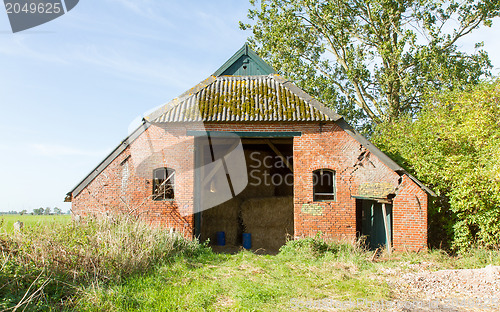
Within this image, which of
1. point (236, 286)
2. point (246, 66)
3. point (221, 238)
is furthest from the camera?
point (221, 238)

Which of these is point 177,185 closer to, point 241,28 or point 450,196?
point 450,196

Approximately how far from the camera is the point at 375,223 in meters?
13.1

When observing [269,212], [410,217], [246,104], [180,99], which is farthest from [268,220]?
[180,99]

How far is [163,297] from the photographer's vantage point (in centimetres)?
695

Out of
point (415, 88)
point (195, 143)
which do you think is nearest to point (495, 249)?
point (195, 143)

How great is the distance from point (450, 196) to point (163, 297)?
9647 millimetres

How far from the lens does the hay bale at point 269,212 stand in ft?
49.1

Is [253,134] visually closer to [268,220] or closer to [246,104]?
[246,104]

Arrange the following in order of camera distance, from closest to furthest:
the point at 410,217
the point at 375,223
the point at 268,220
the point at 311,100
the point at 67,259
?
the point at 67,259 → the point at 410,217 → the point at 311,100 → the point at 375,223 → the point at 268,220

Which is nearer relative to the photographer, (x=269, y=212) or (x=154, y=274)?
(x=154, y=274)

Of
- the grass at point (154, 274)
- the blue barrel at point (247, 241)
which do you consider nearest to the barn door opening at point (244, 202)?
the blue barrel at point (247, 241)

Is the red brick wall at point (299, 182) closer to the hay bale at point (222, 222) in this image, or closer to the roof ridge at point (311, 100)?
the roof ridge at point (311, 100)

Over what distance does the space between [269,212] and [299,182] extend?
3.10 m

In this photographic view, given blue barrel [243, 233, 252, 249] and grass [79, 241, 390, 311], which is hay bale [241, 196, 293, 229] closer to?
blue barrel [243, 233, 252, 249]
